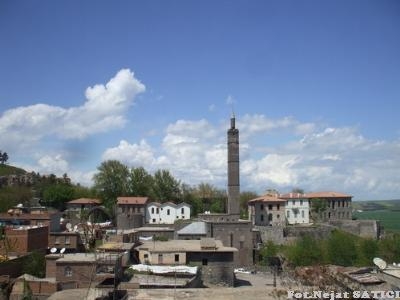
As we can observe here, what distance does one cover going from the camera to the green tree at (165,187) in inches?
3383

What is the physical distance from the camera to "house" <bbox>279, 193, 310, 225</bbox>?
260 ft

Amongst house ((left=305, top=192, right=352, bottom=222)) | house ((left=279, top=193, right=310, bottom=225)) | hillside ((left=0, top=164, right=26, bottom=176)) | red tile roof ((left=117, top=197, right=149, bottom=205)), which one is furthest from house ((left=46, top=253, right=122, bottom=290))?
hillside ((left=0, top=164, right=26, bottom=176))

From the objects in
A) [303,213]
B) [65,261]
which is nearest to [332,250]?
[303,213]

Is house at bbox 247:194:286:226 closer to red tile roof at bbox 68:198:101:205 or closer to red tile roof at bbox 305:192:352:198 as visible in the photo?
red tile roof at bbox 305:192:352:198

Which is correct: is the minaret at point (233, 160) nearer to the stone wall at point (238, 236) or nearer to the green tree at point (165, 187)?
the stone wall at point (238, 236)

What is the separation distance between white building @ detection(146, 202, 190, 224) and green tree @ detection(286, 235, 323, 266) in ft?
64.0

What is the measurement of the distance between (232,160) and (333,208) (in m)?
27.4

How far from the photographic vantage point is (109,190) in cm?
8450

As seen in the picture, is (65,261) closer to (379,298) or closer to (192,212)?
Answer: (379,298)

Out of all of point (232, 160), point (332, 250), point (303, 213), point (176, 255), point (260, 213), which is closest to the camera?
point (176, 255)

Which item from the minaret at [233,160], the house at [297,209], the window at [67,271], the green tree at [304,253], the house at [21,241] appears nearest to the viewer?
the window at [67,271]

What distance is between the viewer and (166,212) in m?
74.6

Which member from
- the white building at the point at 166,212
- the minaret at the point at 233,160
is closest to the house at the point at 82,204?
the white building at the point at 166,212

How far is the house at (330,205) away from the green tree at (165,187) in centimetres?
2219
